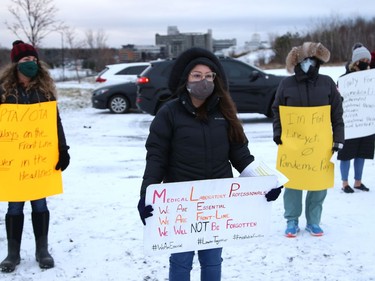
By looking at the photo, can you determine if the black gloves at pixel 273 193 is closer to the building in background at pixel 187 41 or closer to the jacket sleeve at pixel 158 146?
the jacket sleeve at pixel 158 146

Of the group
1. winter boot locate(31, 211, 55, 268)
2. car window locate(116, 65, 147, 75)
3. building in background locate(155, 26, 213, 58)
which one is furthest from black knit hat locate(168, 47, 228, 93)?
building in background locate(155, 26, 213, 58)

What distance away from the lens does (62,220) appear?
5.29 meters

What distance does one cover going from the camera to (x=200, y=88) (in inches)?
113

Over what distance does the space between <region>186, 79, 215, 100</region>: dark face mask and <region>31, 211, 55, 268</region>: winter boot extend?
78.2 inches

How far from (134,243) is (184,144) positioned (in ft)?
6.67

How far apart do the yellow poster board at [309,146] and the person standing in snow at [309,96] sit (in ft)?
0.23

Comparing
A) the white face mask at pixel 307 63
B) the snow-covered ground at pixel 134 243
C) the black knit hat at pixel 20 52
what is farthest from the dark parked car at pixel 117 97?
the black knit hat at pixel 20 52

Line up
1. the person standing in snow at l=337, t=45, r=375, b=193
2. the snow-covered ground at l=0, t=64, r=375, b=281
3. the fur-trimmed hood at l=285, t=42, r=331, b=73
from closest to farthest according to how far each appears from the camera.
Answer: the snow-covered ground at l=0, t=64, r=375, b=281 < the fur-trimmed hood at l=285, t=42, r=331, b=73 < the person standing in snow at l=337, t=45, r=375, b=193

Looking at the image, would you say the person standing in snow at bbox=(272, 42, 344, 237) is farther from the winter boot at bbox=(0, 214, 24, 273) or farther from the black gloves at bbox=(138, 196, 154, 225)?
the winter boot at bbox=(0, 214, 24, 273)

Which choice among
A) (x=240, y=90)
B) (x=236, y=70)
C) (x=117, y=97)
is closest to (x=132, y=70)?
(x=117, y=97)

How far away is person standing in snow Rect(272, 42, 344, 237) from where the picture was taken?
4.46 m

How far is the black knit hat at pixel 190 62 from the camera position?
293cm

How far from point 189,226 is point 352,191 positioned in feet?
12.6

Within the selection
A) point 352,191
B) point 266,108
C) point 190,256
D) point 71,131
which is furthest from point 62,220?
point 266,108
